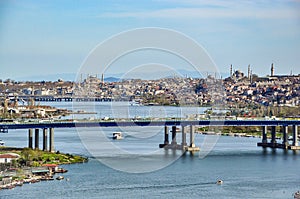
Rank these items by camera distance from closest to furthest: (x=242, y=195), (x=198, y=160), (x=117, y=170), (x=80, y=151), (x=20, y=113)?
1. (x=242, y=195)
2. (x=117, y=170)
3. (x=198, y=160)
4. (x=80, y=151)
5. (x=20, y=113)

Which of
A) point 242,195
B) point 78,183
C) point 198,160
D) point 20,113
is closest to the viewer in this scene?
point 242,195

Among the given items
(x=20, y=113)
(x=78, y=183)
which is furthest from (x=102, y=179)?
(x=20, y=113)

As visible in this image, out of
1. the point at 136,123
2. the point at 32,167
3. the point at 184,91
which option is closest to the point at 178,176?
the point at 32,167

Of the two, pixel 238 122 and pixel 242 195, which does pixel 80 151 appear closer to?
pixel 238 122

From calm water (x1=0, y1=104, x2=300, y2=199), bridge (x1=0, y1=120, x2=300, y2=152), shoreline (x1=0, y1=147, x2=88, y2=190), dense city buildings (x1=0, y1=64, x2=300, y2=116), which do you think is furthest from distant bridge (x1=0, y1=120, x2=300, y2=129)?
dense city buildings (x1=0, y1=64, x2=300, y2=116)

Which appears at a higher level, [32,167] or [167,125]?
[167,125]

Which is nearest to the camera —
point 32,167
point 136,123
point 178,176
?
point 178,176

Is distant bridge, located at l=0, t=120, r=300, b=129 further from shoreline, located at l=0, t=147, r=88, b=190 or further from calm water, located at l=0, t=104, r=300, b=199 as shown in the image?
shoreline, located at l=0, t=147, r=88, b=190

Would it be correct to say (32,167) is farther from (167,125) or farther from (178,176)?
(167,125)

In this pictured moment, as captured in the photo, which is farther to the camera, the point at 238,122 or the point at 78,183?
the point at 238,122
